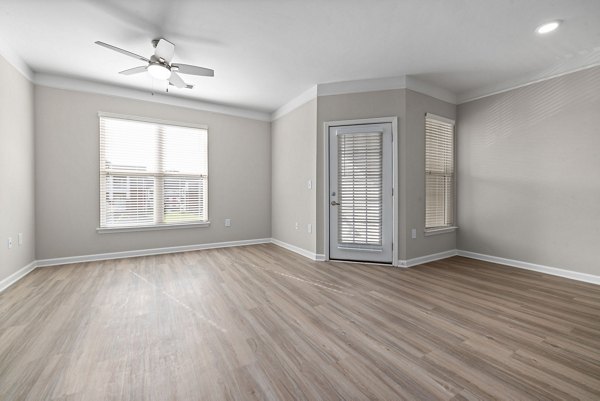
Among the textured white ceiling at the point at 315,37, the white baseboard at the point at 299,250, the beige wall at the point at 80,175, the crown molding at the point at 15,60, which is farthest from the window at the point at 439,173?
the crown molding at the point at 15,60

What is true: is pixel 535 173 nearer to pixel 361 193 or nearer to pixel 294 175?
pixel 361 193

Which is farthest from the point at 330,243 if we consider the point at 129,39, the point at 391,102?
the point at 129,39

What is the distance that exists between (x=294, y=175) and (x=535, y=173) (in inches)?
141

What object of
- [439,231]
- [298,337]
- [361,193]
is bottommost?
[298,337]

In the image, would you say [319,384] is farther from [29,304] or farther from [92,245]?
[92,245]

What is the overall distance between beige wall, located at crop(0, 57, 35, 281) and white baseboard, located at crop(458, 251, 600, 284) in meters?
6.34

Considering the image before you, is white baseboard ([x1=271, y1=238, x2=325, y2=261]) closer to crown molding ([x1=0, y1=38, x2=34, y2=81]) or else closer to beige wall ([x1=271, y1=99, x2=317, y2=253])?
beige wall ([x1=271, y1=99, x2=317, y2=253])

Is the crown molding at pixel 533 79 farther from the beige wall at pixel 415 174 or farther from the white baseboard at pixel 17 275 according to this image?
the white baseboard at pixel 17 275

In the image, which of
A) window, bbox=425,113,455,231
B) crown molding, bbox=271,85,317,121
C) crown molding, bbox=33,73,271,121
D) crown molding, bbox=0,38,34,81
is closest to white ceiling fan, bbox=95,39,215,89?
crown molding, bbox=0,38,34,81

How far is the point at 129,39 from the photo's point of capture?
2734 mm

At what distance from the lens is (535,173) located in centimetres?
350

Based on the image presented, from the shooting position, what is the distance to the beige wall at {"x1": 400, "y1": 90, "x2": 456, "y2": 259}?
3.67m

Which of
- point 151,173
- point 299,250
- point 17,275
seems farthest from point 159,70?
point 299,250

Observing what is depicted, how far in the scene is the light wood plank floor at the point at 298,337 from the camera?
137cm
